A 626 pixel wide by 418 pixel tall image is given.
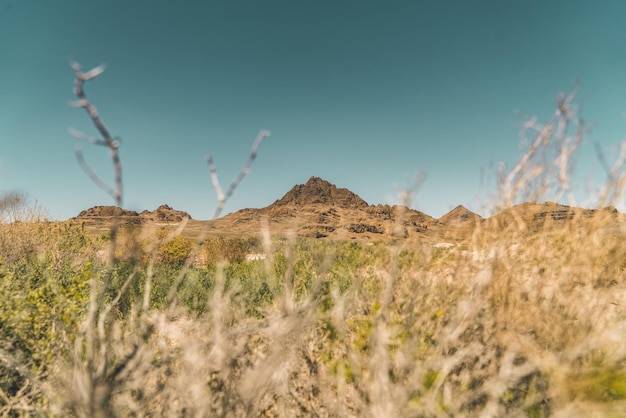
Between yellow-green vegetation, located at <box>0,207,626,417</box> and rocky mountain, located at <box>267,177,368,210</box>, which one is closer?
yellow-green vegetation, located at <box>0,207,626,417</box>

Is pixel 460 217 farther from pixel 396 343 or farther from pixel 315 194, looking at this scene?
pixel 315 194

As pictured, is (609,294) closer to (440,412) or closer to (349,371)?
(440,412)

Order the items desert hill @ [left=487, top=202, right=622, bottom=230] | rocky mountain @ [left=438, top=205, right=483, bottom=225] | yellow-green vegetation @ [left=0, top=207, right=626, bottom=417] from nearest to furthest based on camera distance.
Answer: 1. yellow-green vegetation @ [left=0, top=207, right=626, bottom=417]
2. desert hill @ [left=487, top=202, right=622, bottom=230]
3. rocky mountain @ [left=438, top=205, right=483, bottom=225]

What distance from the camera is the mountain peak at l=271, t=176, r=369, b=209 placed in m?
130

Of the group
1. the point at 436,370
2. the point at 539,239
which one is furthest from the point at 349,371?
the point at 539,239

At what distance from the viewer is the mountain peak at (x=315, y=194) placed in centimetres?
13000

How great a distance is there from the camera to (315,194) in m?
138

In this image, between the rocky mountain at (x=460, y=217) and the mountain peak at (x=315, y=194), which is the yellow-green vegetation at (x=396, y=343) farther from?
the mountain peak at (x=315, y=194)

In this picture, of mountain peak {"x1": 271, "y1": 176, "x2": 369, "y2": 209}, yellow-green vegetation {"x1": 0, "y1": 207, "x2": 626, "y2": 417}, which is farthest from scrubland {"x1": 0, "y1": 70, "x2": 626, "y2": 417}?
mountain peak {"x1": 271, "y1": 176, "x2": 369, "y2": 209}

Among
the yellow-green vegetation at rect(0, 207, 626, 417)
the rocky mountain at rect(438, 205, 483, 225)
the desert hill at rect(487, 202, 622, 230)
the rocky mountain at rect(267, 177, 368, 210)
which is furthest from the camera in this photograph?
the rocky mountain at rect(267, 177, 368, 210)

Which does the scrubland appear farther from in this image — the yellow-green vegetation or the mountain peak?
the mountain peak

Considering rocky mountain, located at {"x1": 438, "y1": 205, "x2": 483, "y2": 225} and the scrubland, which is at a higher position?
rocky mountain, located at {"x1": 438, "y1": 205, "x2": 483, "y2": 225}

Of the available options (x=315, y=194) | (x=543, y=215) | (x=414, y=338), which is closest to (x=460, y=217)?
(x=543, y=215)

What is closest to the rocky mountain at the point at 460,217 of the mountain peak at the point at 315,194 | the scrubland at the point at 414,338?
the scrubland at the point at 414,338
